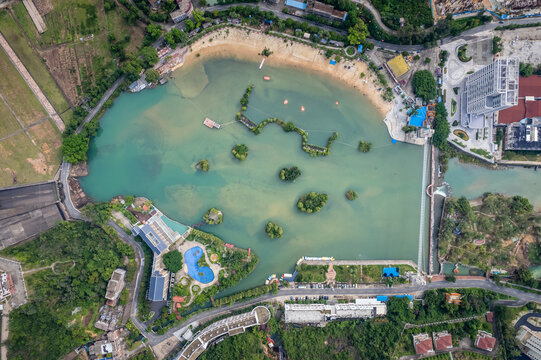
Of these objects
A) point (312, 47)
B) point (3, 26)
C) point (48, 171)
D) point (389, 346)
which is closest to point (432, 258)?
point (389, 346)

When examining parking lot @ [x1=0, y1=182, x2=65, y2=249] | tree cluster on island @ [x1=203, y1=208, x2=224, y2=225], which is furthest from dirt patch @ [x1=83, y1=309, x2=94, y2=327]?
tree cluster on island @ [x1=203, y1=208, x2=224, y2=225]

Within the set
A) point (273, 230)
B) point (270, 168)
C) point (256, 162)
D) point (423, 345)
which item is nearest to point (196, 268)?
point (273, 230)

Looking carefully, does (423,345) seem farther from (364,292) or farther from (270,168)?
(270,168)

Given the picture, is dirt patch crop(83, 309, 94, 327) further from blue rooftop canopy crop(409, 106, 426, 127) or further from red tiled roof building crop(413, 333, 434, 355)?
blue rooftop canopy crop(409, 106, 426, 127)

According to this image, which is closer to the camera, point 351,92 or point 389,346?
point 389,346

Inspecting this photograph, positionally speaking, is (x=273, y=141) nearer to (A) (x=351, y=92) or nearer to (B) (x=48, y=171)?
(A) (x=351, y=92)

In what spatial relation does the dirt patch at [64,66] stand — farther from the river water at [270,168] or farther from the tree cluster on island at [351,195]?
the tree cluster on island at [351,195]

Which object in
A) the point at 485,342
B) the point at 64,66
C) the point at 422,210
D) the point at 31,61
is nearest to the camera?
the point at 485,342
